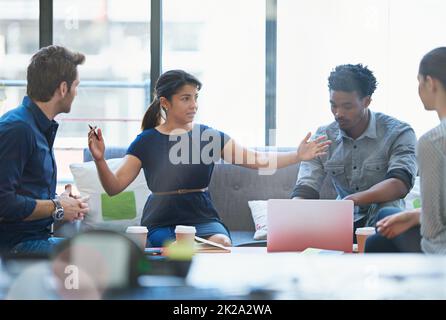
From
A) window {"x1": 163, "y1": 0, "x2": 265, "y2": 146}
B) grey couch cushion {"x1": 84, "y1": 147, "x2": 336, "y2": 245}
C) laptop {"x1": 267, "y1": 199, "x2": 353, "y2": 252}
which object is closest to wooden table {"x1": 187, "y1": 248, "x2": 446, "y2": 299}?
laptop {"x1": 267, "y1": 199, "x2": 353, "y2": 252}

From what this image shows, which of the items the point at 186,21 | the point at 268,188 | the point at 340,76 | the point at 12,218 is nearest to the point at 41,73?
the point at 12,218

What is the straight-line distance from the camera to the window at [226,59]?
185 centimetres

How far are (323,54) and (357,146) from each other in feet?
1.35

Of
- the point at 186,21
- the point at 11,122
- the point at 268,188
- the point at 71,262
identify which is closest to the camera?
the point at 71,262

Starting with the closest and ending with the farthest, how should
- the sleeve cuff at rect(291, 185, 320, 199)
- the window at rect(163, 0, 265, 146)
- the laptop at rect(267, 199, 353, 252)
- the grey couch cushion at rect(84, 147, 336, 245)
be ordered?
the laptop at rect(267, 199, 353, 252) → the sleeve cuff at rect(291, 185, 320, 199) → the grey couch cushion at rect(84, 147, 336, 245) → the window at rect(163, 0, 265, 146)

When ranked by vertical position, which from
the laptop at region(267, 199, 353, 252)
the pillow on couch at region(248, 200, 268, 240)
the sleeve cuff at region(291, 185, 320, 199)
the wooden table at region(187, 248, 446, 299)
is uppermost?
the wooden table at region(187, 248, 446, 299)

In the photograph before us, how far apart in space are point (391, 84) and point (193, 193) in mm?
410

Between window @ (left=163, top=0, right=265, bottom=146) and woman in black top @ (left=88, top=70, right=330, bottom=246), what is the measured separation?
450 millimetres

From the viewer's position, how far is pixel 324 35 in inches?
53.4

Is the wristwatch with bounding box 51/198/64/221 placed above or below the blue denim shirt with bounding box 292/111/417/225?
below

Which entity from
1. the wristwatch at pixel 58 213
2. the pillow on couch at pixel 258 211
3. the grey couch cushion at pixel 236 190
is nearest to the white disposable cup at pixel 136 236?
the wristwatch at pixel 58 213

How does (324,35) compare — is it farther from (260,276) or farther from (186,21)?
(260,276)

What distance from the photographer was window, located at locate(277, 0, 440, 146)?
132 cm

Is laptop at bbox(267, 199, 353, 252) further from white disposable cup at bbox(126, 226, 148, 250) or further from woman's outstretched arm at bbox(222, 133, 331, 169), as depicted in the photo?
woman's outstretched arm at bbox(222, 133, 331, 169)
